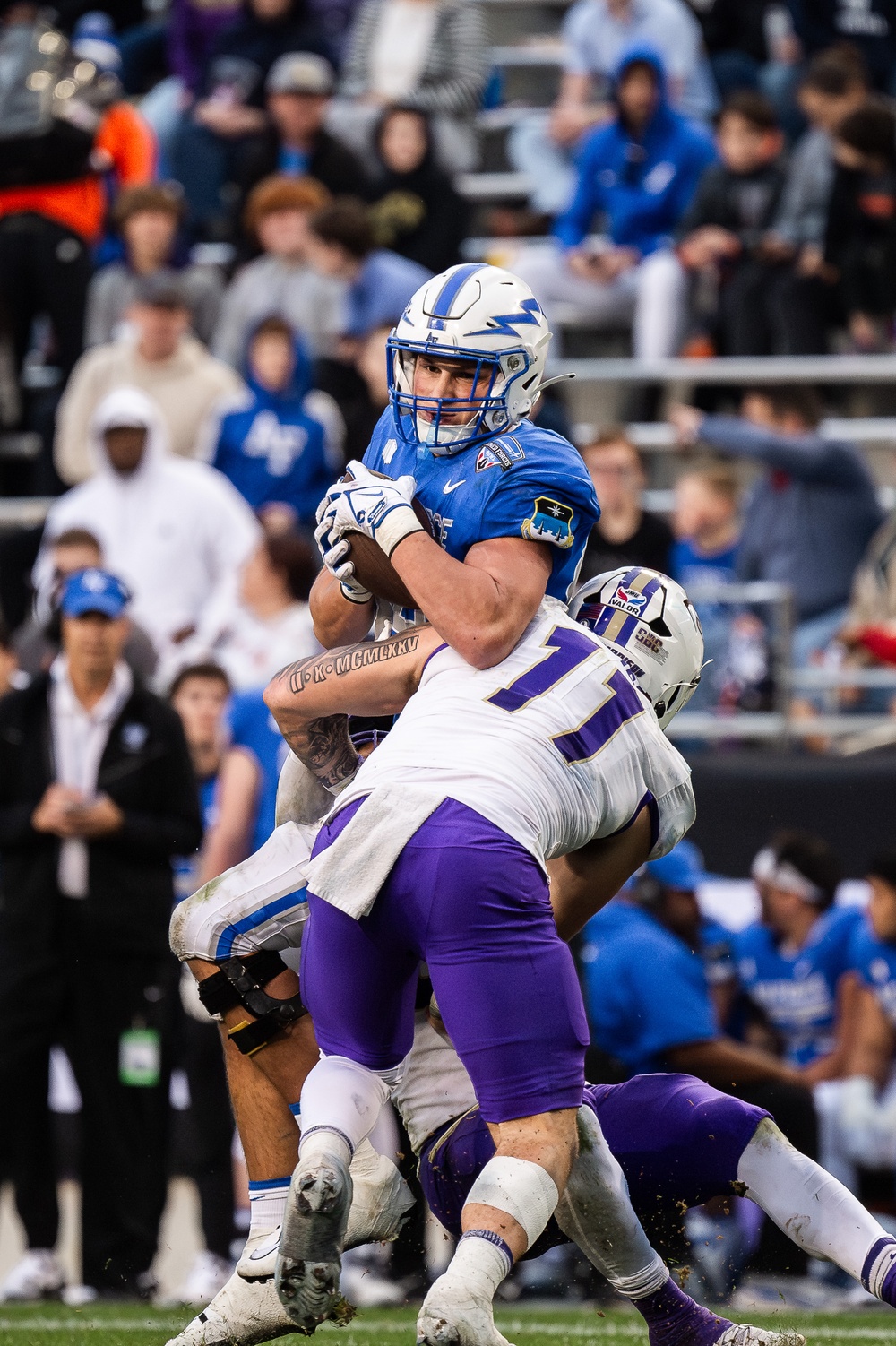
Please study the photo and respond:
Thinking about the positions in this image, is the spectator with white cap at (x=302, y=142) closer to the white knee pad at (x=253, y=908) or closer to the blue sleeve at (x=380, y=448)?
the blue sleeve at (x=380, y=448)

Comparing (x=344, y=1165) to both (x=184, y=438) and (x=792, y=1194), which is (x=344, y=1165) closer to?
(x=792, y=1194)

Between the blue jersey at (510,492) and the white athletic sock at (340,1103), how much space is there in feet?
3.33

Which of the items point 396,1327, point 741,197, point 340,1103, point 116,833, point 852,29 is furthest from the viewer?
point 852,29

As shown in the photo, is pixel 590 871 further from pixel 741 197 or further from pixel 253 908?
pixel 741 197

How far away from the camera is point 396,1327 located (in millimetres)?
6012

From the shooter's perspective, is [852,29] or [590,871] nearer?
[590,871]

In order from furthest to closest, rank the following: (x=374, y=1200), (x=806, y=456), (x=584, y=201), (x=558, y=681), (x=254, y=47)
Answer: (x=254, y=47)
(x=584, y=201)
(x=806, y=456)
(x=374, y=1200)
(x=558, y=681)

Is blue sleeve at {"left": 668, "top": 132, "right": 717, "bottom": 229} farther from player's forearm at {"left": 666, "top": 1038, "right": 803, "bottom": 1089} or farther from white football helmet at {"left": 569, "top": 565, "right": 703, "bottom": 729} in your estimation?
white football helmet at {"left": 569, "top": 565, "right": 703, "bottom": 729}

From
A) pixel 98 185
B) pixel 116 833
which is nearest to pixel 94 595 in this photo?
pixel 116 833

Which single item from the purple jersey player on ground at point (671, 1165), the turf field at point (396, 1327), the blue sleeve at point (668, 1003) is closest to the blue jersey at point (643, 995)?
the blue sleeve at point (668, 1003)

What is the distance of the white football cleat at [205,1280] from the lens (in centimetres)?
711

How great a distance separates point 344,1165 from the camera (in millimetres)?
3869

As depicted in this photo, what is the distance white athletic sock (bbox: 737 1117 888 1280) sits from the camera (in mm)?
4363

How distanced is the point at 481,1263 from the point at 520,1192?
0.50 ft
